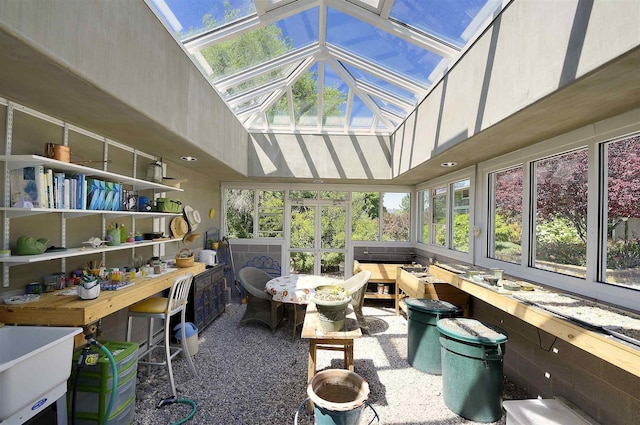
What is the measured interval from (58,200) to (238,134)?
2874 millimetres

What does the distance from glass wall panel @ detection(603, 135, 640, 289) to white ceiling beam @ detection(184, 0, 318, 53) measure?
2848mm

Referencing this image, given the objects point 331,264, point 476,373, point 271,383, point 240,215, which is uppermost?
point 240,215

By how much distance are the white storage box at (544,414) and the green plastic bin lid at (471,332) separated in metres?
0.42

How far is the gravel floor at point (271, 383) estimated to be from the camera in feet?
7.61

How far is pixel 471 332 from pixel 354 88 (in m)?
3.48

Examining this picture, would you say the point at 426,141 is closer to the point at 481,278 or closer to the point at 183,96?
the point at 481,278

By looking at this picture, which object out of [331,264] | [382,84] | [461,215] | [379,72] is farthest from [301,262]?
[379,72]

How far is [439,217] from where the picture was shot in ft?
16.3

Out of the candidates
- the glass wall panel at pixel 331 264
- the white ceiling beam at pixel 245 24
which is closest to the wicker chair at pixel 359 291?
the glass wall panel at pixel 331 264

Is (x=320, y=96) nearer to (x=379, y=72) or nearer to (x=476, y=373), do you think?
(x=379, y=72)

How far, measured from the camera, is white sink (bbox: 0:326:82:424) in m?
1.33

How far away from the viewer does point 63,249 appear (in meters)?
2.24

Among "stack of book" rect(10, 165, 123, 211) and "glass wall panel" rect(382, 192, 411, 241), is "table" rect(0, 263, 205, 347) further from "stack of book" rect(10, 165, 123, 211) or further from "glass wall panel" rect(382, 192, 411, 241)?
"glass wall panel" rect(382, 192, 411, 241)

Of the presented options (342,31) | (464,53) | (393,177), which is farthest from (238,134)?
(464,53)
